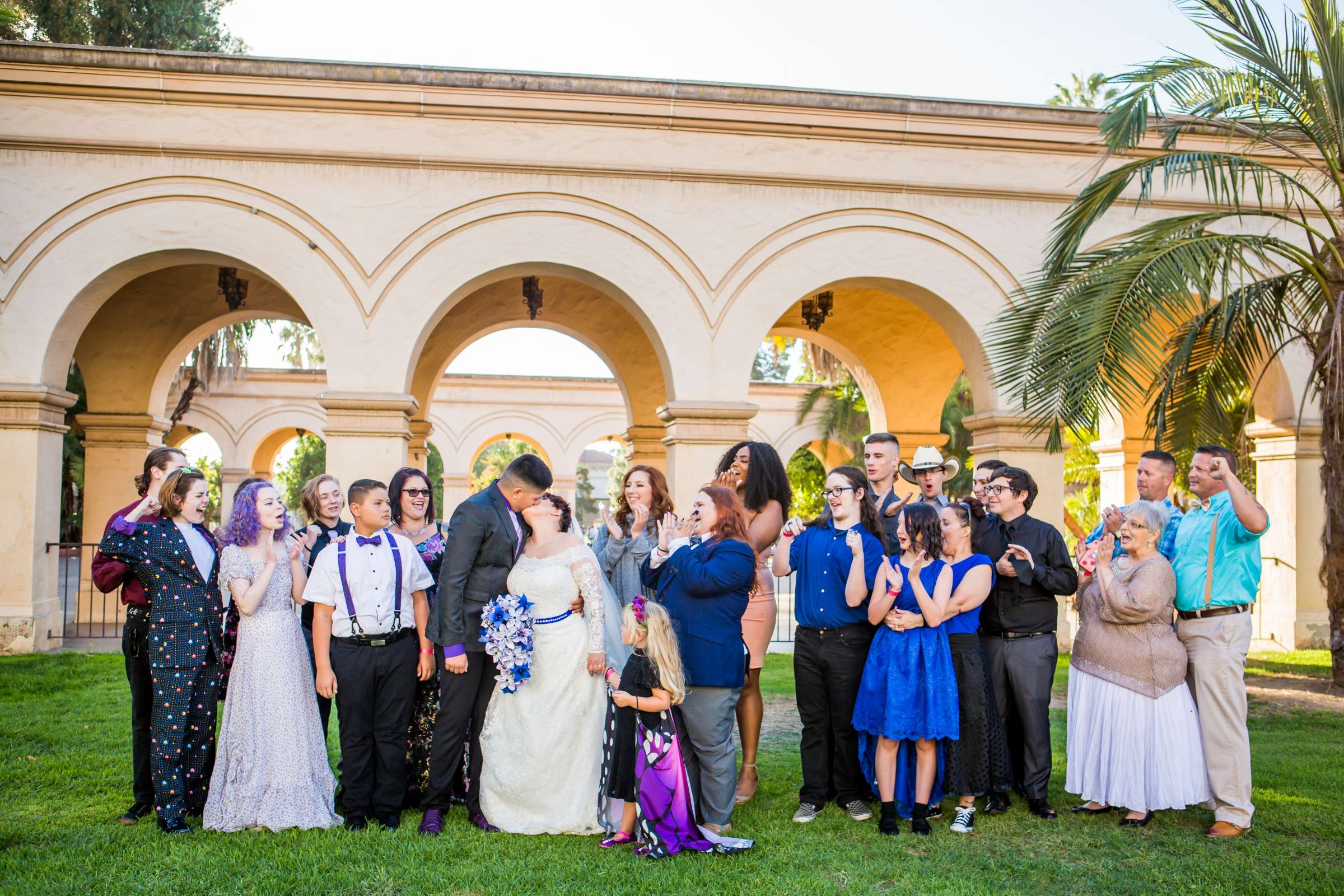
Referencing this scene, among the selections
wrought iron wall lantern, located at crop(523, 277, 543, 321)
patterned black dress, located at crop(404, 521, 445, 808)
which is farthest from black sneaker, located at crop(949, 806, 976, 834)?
wrought iron wall lantern, located at crop(523, 277, 543, 321)

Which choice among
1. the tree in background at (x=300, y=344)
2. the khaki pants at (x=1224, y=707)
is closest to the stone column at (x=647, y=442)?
the khaki pants at (x=1224, y=707)

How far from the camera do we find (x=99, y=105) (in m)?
10.6

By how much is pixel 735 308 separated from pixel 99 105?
23.5 ft

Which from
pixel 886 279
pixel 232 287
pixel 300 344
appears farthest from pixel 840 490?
pixel 300 344

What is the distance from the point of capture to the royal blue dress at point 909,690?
540cm

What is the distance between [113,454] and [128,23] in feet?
41.6

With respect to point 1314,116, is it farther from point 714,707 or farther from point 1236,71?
point 714,707

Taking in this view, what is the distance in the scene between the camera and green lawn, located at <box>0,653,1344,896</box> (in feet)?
15.2

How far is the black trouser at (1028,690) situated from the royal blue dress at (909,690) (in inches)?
17.7

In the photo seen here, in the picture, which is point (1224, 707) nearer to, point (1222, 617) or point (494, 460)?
point (1222, 617)

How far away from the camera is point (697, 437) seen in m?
11.1

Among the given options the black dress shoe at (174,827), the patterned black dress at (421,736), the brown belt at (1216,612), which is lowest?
the black dress shoe at (174,827)

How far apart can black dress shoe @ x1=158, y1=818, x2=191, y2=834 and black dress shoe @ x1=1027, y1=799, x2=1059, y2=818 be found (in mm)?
4739

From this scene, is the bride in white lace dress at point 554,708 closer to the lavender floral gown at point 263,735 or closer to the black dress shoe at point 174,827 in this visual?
the lavender floral gown at point 263,735
